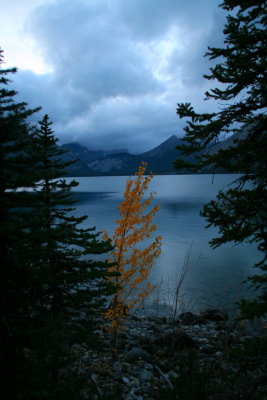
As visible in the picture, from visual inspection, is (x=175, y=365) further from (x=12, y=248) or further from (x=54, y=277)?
(x=12, y=248)

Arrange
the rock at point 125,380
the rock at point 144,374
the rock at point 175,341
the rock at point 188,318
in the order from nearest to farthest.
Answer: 1. the rock at point 125,380
2. the rock at point 144,374
3. the rock at point 175,341
4. the rock at point 188,318

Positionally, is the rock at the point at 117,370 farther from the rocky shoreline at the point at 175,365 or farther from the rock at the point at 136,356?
the rock at the point at 136,356

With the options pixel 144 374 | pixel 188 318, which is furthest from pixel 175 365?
pixel 188 318

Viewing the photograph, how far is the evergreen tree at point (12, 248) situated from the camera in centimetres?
464

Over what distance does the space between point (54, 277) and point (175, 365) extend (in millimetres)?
6618

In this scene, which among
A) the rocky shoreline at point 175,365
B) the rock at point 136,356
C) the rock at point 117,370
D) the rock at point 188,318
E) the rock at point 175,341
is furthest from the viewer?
the rock at point 188,318

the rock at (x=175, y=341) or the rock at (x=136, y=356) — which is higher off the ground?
the rock at (x=136, y=356)

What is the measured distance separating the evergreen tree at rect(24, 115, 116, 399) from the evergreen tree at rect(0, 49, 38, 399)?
8.5 inches

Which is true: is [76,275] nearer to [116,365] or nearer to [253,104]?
[116,365]

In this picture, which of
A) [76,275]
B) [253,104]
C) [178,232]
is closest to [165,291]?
[76,275]

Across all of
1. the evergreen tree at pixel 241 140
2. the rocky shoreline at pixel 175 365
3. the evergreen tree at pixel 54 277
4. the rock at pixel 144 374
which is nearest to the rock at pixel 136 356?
the rocky shoreline at pixel 175 365

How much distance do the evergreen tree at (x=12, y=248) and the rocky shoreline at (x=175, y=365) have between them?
119 inches

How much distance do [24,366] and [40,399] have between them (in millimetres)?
599

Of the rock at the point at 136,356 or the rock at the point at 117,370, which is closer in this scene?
the rock at the point at 117,370
